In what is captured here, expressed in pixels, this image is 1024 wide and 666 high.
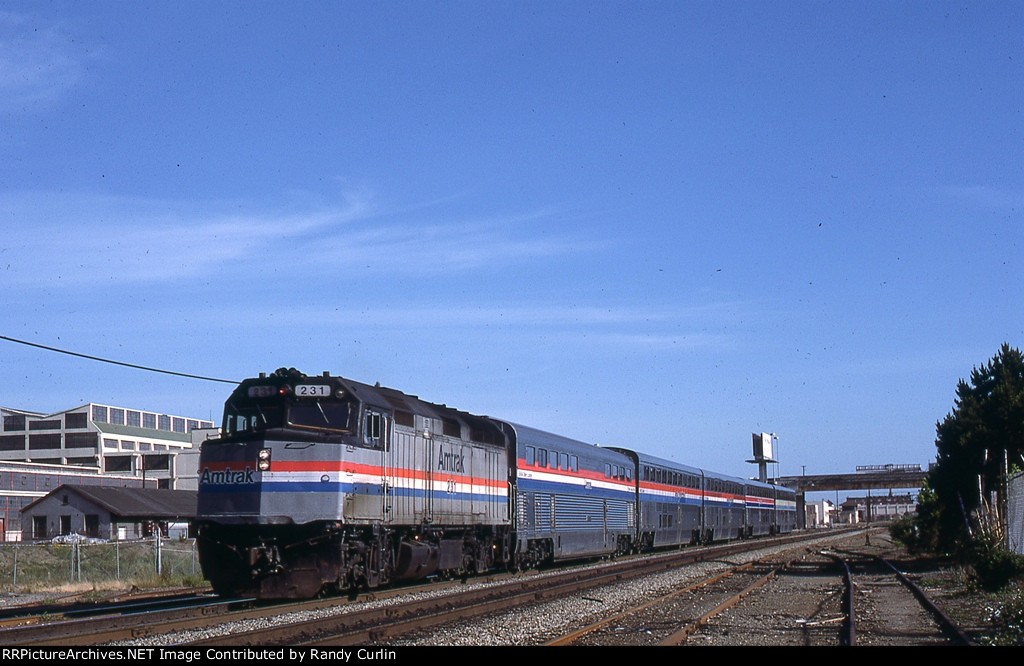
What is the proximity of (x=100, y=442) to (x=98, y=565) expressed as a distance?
286 feet

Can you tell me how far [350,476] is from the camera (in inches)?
717

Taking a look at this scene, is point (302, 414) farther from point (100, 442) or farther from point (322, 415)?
point (100, 442)

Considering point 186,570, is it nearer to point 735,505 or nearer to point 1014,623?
point 1014,623

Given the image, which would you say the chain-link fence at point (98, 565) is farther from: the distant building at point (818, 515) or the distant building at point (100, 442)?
the distant building at point (818, 515)

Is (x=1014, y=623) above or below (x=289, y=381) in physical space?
below

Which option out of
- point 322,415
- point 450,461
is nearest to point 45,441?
point 450,461

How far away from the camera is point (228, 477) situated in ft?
59.1

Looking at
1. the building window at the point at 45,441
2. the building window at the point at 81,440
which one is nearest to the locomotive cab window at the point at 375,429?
the building window at the point at 81,440

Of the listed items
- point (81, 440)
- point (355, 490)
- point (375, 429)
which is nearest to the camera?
point (355, 490)

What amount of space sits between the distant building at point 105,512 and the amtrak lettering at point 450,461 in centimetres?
4864

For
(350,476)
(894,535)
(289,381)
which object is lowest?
(894,535)

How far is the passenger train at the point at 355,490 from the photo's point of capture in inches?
701

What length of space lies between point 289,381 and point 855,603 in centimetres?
1156

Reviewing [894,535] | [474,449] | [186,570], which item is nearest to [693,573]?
[474,449]
